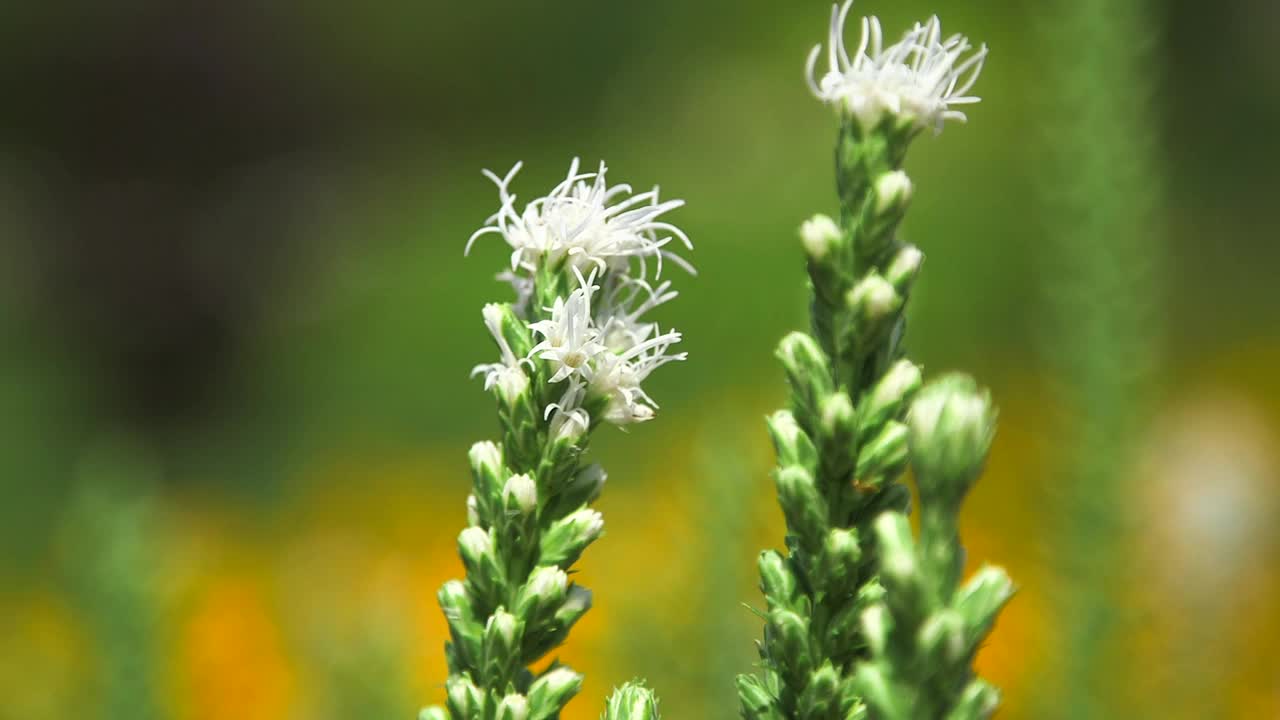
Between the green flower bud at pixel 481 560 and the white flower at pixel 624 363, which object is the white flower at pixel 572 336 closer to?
the white flower at pixel 624 363

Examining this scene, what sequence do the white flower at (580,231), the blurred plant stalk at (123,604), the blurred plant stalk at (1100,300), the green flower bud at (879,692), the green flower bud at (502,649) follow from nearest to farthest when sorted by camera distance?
the green flower bud at (879,692)
the green flower bud at (502,649)
the white flower at (580,231)
the blurred plant stalk at (123,604)
the blurred plant stalk at (1100,300)

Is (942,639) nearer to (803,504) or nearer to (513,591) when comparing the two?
(803,504)

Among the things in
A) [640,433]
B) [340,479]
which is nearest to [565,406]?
[340,479]

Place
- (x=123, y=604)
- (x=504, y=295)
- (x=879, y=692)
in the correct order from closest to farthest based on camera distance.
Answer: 1. (x=879, y=692)
2. (x=123, y=604)
3. (x=504, y=295)

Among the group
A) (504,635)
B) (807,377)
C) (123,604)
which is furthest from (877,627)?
(123,604)

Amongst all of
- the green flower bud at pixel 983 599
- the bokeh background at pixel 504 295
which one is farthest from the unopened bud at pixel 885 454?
the bokeh background at pixel 504 295
